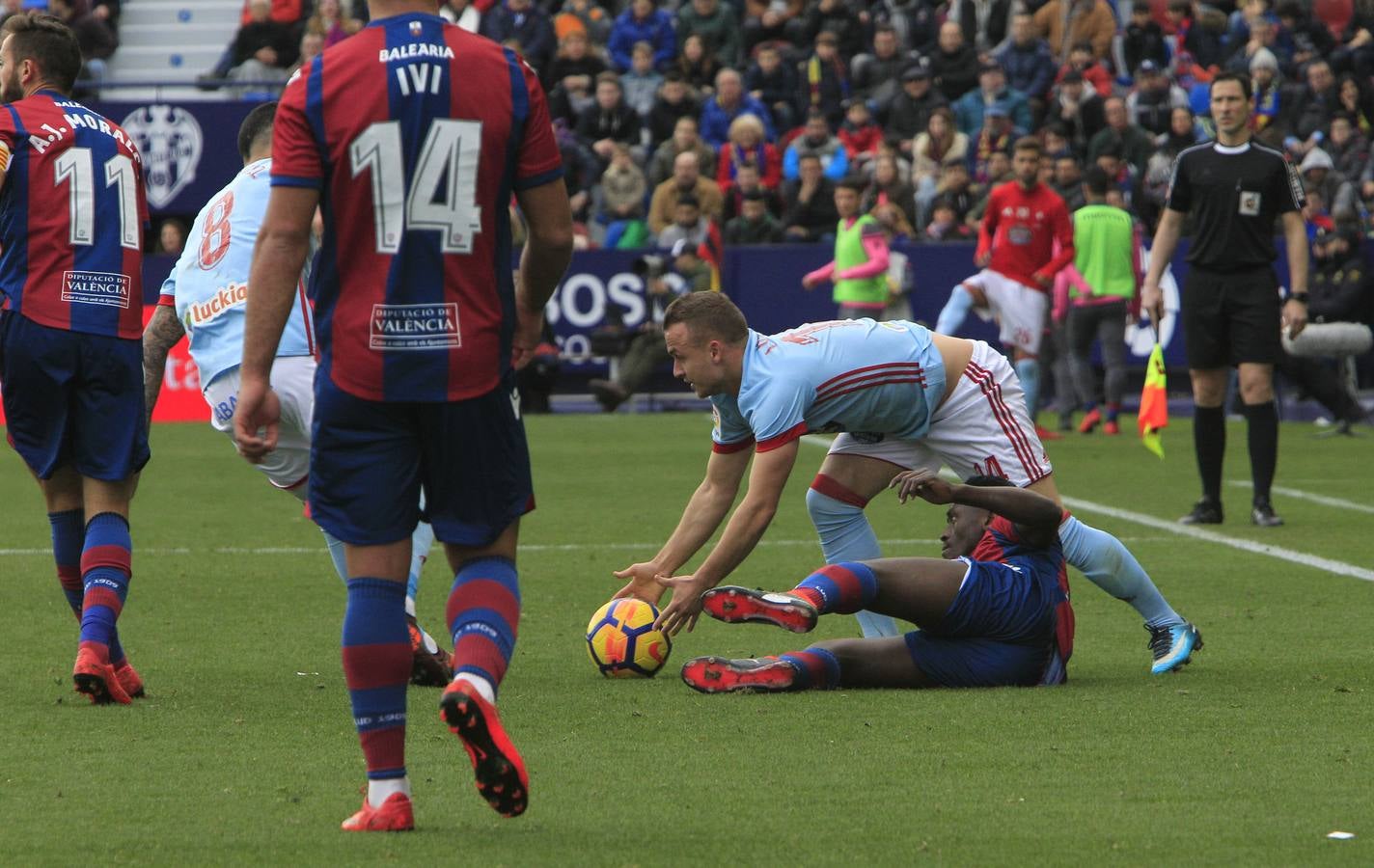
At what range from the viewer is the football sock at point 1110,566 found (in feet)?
20.9

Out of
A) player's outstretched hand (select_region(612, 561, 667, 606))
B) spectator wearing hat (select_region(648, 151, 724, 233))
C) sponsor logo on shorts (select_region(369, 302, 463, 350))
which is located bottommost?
spectator wearing hat (select_region(648, 151, 724, 233))

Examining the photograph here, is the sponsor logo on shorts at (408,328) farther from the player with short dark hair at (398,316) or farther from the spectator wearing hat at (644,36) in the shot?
the spectator wearing hat at (644,36)

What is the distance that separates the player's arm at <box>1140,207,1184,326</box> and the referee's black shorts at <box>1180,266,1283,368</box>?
0.21 m

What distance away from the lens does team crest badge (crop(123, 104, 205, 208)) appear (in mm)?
21812

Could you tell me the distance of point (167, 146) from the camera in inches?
862

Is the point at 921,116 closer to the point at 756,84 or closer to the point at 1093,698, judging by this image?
the point at 756,84

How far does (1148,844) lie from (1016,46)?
70.2 feet

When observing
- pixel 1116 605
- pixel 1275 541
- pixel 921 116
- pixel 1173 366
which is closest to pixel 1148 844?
pixel 1116 605

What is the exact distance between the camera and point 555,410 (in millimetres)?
21000

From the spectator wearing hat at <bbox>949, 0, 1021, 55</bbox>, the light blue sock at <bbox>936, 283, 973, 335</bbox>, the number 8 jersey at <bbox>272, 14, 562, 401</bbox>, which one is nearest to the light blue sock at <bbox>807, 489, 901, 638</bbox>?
the number 8 jersey at <bbox>272, 14, 562, 401</bbox>

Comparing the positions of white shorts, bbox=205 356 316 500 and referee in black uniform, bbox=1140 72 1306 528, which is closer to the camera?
white shorts, bbox=205 356 316 500

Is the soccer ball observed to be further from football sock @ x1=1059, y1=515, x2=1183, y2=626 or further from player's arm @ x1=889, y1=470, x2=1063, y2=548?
football sock @ x1=1059, y1=515, x2=1183, y2=626

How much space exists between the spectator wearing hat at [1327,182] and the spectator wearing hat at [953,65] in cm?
436

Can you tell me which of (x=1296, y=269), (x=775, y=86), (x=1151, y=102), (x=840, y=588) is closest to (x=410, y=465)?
(x=840, y=588)
